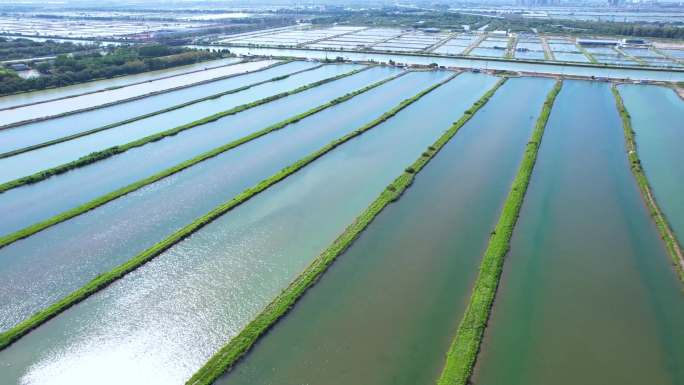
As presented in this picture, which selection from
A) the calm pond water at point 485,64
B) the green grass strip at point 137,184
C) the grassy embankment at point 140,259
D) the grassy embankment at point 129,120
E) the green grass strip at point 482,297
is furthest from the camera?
the calm pond water at point 485,64

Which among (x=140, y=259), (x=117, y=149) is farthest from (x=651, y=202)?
(x=117, y=149)

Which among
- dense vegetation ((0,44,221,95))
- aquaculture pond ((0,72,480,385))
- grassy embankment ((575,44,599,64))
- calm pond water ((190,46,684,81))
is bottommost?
aquaculture pond ((0,72,480,385))

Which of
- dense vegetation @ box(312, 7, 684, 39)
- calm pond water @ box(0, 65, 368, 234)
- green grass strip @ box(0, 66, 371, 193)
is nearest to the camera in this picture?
calm pond water @ box(0, 65, 368, 234)

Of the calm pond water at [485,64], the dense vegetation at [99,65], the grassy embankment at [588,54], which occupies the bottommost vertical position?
the dense vegetation at [99,65]

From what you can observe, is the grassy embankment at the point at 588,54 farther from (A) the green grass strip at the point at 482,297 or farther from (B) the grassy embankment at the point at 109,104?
(B) the grassy embankment at the point at 109,104

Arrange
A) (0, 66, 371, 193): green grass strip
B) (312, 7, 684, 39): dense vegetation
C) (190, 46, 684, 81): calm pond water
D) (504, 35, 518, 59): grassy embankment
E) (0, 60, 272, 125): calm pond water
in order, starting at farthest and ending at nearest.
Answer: (312, 7, 684, 39): dense vegetation
(504, 35, 518, 59): grassy embankment
(190, 46, 684, 81): calm pond water
(0, 60, 272, 125): calm pond water
(0, 66, 371, 193): green grass strip

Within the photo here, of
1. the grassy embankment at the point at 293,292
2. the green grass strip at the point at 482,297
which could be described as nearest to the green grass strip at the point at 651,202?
the green grass strip at the point at 482,297

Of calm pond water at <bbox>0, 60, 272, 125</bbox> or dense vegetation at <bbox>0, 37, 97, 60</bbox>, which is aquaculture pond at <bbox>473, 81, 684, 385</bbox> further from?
dense vegetation at <bbox>0, 37, 97, 60</bbox>

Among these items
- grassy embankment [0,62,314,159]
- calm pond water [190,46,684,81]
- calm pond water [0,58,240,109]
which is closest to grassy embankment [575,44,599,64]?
calm pond water [190,46,684,81]
